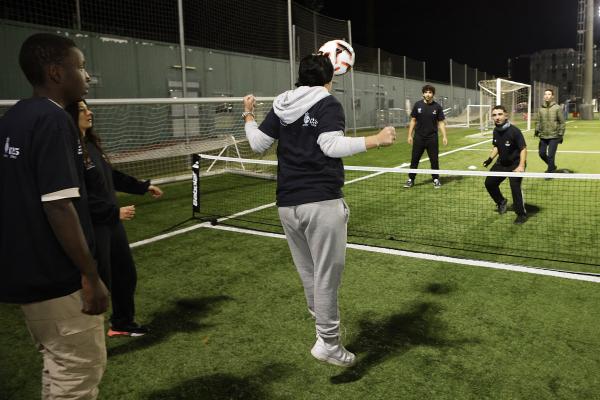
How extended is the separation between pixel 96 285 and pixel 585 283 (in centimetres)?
516

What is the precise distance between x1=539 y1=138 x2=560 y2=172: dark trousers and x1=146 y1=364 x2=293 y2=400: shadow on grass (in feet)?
37.4

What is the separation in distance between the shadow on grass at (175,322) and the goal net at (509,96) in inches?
912

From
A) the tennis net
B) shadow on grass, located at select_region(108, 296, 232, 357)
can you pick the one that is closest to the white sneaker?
shadow on grass, located at select_region(108, 296, 232, 357)

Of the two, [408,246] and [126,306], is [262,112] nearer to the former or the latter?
[408,246]

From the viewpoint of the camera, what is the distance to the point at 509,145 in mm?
7977

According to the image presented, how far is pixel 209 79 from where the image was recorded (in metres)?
21.1

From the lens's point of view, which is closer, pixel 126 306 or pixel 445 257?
pixel 126 306

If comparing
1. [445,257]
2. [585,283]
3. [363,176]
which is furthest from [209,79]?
[585,283]

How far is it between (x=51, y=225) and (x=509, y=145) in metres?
7.51

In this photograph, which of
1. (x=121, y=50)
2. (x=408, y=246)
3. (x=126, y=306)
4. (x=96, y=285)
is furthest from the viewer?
(x=121, y=50)

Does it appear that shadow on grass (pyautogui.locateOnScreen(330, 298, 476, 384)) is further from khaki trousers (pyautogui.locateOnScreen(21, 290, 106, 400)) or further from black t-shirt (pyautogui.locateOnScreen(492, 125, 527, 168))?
black t-shirt (pyautogui.locateOnScreen(492, 125, 527, 168))

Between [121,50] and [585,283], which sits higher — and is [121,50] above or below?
above

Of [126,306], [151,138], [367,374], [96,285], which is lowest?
[367,374]

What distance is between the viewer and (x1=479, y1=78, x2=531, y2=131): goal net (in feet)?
88.4
